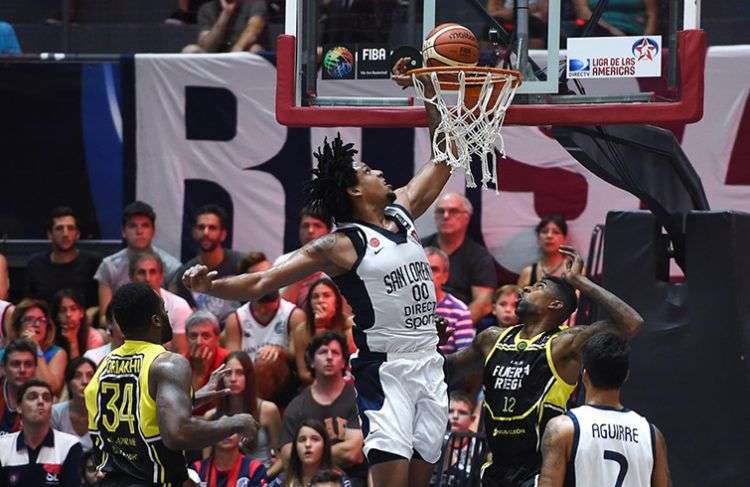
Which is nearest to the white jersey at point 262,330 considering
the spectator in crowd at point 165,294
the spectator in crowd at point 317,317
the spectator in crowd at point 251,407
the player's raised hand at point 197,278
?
the spectator in crowd at point 317,317

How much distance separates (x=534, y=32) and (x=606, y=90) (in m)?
0.54

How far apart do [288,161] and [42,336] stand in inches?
108

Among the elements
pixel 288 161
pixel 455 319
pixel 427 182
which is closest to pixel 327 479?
pixel 455 319

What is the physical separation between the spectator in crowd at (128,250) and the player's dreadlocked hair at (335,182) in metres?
4.57

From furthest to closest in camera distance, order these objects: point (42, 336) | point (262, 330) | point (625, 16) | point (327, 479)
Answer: point (42, 336)
point (262, 330)
point (327, 479)
point (625, 16)

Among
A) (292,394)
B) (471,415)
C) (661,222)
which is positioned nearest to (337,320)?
(292,394)

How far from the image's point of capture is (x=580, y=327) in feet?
27.8

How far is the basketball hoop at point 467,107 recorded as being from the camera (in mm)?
8328

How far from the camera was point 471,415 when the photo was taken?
35.4 feet

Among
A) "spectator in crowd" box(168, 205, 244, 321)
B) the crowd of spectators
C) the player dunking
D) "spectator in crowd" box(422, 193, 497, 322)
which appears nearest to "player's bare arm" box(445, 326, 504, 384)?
the player dunking

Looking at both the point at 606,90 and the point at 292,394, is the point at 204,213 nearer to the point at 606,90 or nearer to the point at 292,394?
the point at 292,394

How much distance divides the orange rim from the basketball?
0.09 metres

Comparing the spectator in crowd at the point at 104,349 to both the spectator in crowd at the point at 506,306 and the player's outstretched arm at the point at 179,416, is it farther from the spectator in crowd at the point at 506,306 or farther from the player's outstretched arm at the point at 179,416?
the player's outstretched arm at the point at 179,416

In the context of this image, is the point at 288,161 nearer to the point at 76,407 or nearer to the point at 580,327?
the point at 76,407
